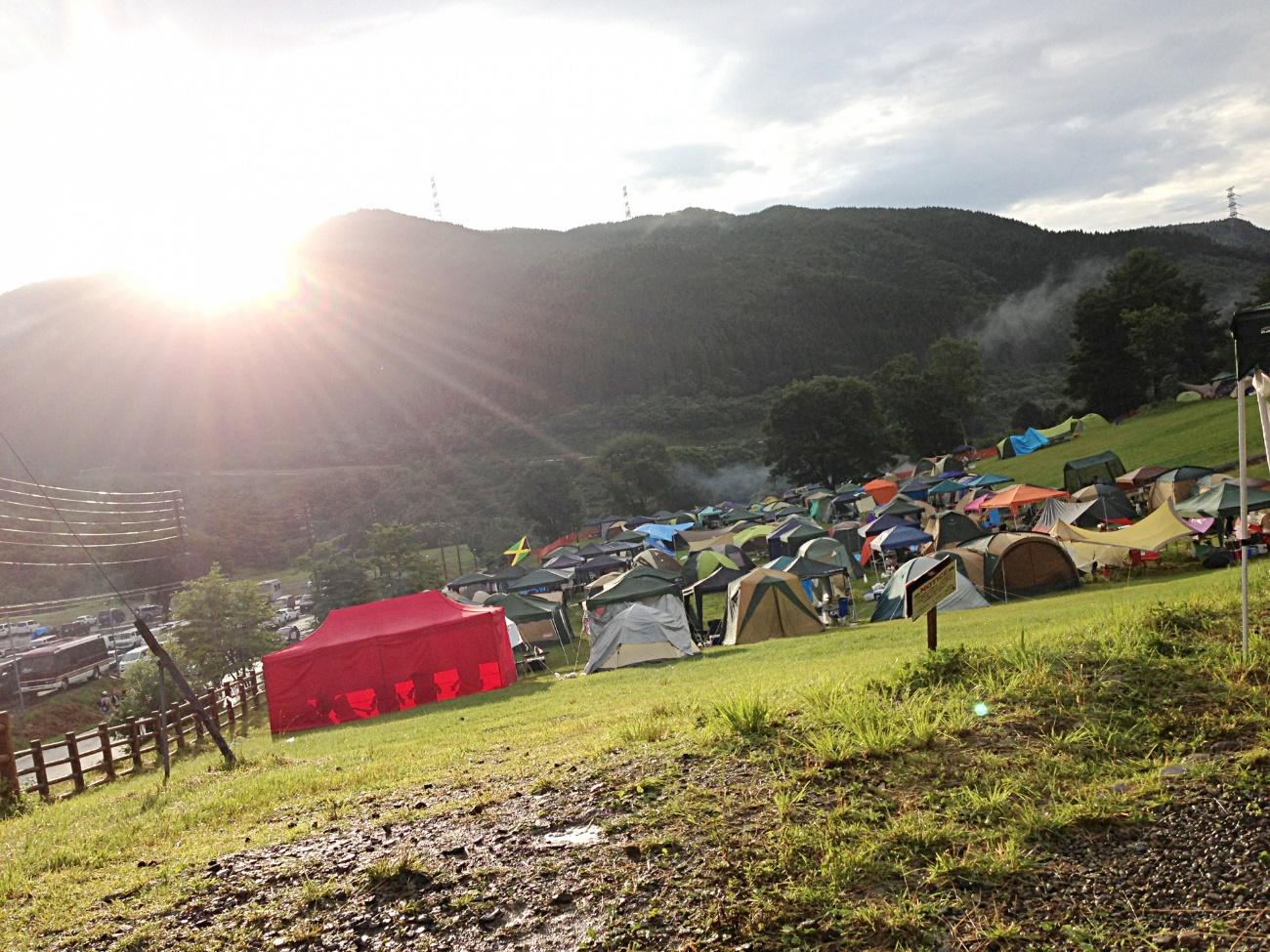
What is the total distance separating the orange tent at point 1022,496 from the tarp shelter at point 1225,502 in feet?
24.0

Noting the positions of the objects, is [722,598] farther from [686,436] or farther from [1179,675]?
[686,436]

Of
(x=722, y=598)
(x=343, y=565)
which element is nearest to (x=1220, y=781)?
(x=722, y=598)

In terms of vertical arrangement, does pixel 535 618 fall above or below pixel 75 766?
below

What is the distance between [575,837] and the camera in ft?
13.1

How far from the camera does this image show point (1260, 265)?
14000cm

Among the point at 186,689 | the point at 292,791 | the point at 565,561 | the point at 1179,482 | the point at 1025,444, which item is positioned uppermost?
the point at 186,689

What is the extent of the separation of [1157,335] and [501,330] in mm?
107674

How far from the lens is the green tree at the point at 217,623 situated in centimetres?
2673

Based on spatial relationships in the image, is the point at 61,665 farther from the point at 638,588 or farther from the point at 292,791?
the point at 292,791

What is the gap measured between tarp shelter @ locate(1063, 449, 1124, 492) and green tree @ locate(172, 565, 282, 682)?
31701 mm

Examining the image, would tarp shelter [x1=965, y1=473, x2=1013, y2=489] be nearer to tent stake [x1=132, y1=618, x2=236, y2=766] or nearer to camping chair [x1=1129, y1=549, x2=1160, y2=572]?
camping chair [x1=1129, y1=549, x2=1160, y2=572]

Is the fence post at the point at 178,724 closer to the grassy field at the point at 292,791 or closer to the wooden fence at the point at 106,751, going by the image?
the wooden fence at the point at 106,751

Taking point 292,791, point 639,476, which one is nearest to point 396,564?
point 292,791

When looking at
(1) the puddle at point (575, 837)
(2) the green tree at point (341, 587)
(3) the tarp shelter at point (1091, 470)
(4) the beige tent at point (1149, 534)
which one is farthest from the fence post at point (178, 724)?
(3) the tarp shelter at point (1091, 470)
